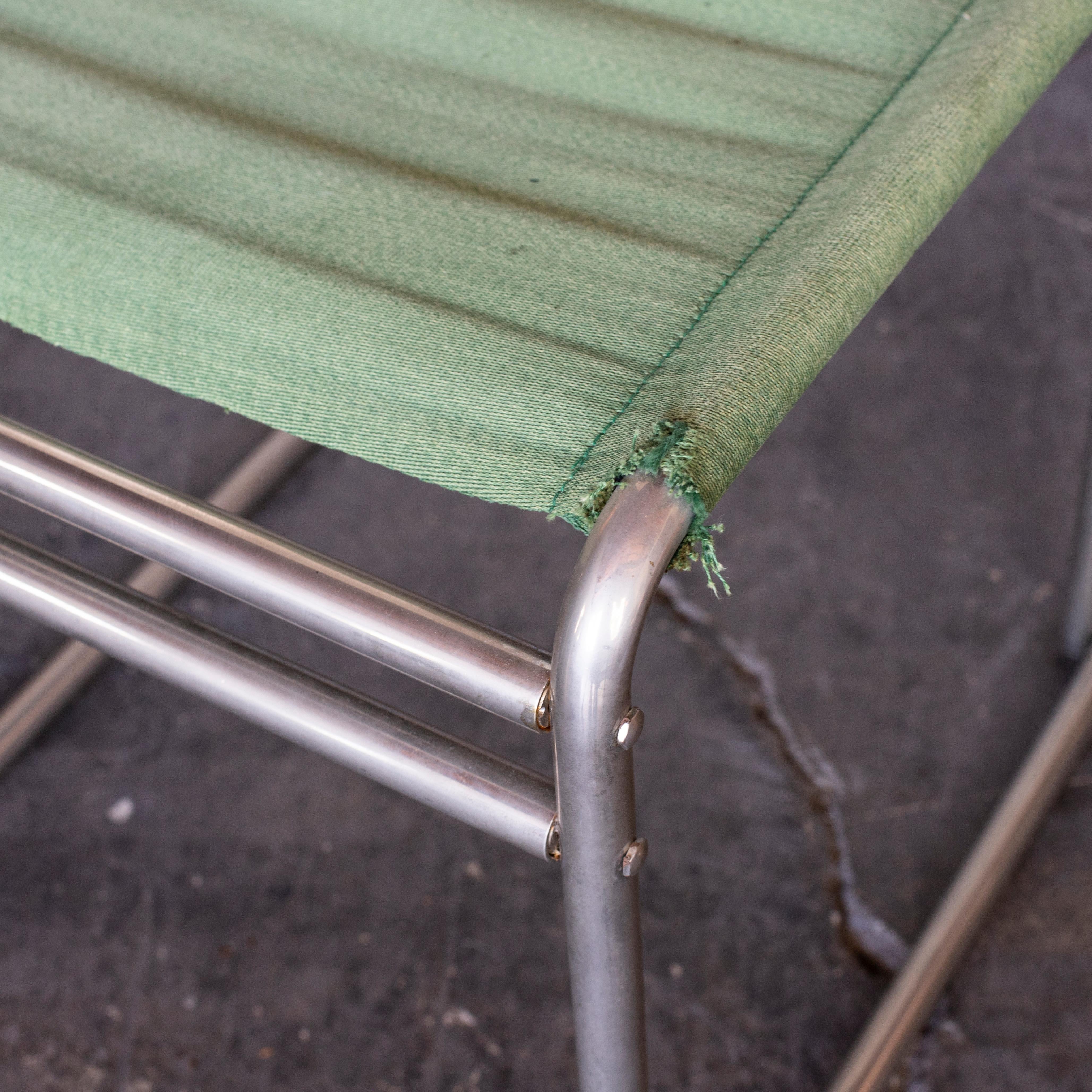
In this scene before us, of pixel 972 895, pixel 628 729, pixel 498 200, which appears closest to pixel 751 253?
pixel 498 200

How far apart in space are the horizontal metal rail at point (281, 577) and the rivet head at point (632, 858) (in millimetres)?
65

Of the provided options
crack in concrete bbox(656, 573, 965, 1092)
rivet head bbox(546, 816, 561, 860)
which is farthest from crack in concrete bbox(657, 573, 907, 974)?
rivet head bbox(546, 816, 561, 860)

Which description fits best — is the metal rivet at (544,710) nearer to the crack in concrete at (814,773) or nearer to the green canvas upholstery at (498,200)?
the green canvas upholstery at (498,200)

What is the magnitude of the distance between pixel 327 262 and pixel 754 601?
0.79 meters

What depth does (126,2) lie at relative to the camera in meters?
0.70

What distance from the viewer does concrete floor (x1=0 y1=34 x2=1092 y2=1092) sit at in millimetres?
944

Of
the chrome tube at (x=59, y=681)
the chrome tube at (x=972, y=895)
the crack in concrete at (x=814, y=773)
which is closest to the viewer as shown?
the chrome tube at (x=972, y=895)

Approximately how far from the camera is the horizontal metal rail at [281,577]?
1.23ft

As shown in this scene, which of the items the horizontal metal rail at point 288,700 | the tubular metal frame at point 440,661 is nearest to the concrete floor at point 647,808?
the tubular metal frame at point 440,661

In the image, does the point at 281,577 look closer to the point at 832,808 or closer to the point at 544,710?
the point at 544,710

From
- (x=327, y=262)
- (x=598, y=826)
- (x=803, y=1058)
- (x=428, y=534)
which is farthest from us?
(x=428, y=534)

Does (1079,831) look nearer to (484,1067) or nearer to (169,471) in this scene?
(484,1067)

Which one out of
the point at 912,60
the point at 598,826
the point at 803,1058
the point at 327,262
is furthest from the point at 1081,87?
the point at 598,826

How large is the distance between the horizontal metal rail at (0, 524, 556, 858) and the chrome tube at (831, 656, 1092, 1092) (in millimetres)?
587
